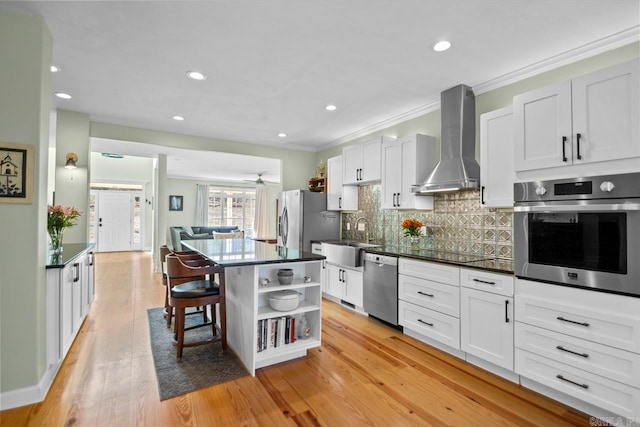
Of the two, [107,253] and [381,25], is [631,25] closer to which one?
[381,25]

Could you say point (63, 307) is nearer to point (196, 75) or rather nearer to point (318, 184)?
point (196, 75)

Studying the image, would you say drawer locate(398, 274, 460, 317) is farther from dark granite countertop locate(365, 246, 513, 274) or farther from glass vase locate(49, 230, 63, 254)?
glass vase locate(49, 230, 63, 254)

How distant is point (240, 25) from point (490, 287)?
275 cm

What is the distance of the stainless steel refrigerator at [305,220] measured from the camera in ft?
16.0

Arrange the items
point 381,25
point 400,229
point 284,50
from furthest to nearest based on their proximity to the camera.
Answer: point 400,229 → point 284,50 → point 381,25

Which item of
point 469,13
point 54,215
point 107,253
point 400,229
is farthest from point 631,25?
point 107,253

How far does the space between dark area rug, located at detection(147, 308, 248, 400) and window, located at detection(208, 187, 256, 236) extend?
8.51 metres

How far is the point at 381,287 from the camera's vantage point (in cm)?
344

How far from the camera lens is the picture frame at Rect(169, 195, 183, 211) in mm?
10586

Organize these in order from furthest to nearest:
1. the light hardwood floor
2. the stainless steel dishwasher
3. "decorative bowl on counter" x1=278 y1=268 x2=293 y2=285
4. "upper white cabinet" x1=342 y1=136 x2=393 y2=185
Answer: "upper white cabinet" x1=342 y1=136 x2=393 y2=185
the stainless steel dishwasher
"decorative bowl on counter" x1=278 y1=268 x2=293 y2=285
the light hardwood floor

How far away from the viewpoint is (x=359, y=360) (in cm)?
266

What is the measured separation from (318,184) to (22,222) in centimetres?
421

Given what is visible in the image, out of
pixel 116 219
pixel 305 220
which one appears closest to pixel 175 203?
pixel 116 219

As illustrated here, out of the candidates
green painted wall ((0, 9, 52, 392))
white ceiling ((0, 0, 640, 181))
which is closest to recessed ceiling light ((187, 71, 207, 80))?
white ceiling ((0, 0, 640, 181))
